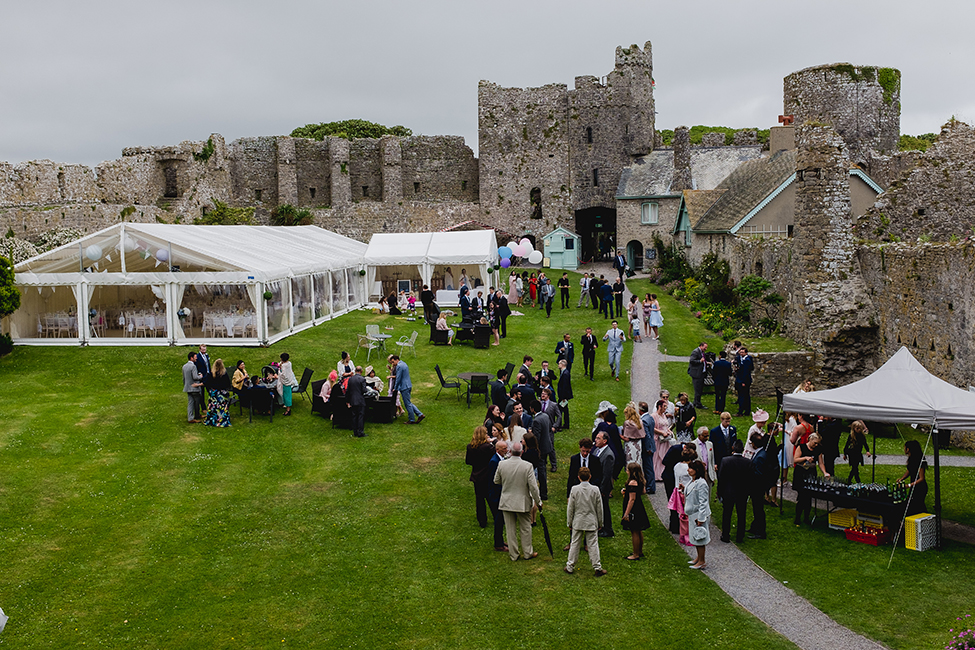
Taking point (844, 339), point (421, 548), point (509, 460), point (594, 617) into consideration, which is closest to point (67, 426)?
point (421, 548)

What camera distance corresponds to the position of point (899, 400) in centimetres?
965

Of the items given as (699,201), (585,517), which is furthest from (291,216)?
(585,517)

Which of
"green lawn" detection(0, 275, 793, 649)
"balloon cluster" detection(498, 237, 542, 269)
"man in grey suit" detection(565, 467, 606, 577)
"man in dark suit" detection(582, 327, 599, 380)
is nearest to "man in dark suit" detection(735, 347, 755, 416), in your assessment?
"green lawn" detection(0, 275, 793, 649)

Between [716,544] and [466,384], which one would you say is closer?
[716,544]

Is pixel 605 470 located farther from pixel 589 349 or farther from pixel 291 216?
pixel 291 216

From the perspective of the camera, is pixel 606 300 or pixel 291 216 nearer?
pixel 606 300

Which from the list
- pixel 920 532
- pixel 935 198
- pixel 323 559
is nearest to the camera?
pixel 323 559

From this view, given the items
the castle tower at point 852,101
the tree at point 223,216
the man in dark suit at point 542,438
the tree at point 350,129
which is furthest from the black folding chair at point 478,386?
the tree at point 350,129

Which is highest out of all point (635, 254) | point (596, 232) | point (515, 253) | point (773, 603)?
point (596, 232)

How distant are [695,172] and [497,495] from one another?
116 ft

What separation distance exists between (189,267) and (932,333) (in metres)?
15.9

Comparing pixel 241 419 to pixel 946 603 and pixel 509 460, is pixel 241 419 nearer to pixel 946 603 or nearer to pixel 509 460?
pixel 509 460

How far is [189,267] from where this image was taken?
19312mm

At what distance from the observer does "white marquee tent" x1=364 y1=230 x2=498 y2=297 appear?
27422 millimetres
